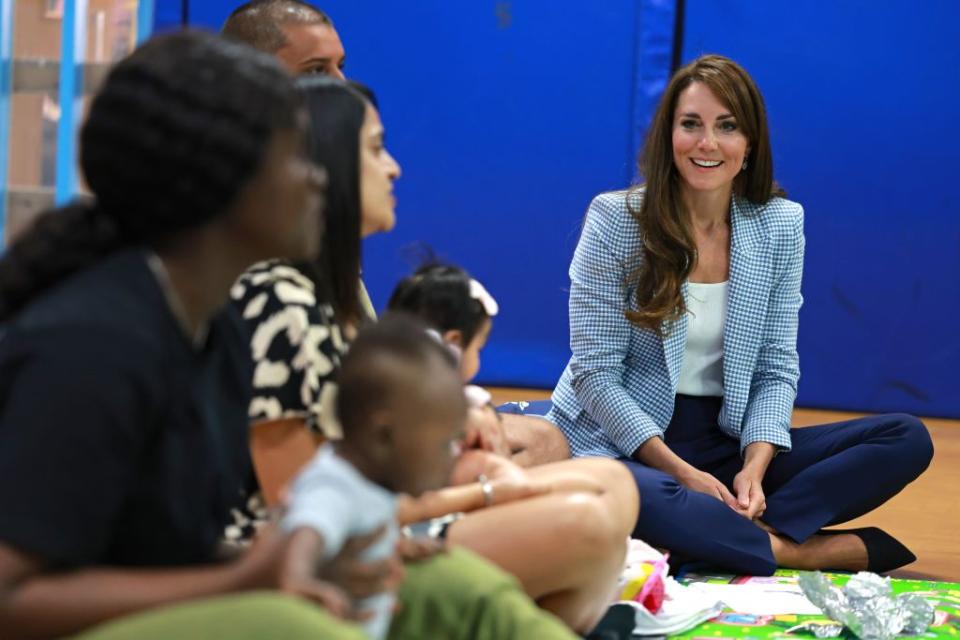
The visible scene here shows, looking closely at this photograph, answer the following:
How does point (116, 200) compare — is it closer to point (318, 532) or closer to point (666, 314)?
Result: point (318, 532)

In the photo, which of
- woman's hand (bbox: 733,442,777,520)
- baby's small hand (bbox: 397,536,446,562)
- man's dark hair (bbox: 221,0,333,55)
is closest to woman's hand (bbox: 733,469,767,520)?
woman's hand (bbox: 733,442,777,520)

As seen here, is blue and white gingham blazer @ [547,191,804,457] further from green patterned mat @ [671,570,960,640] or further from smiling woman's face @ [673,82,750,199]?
green patterned mat @ [671,570,960,640]

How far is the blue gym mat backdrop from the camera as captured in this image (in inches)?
197

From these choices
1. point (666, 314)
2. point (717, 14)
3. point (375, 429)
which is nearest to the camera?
point (375, 429)

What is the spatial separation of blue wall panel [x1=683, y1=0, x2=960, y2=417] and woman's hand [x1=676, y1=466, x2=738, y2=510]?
2.22 m

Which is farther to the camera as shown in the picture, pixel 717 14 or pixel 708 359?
pixel 717 14

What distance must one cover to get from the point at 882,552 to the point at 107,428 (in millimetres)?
2306

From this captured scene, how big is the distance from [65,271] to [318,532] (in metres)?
0.33

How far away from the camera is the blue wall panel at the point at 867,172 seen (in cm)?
498

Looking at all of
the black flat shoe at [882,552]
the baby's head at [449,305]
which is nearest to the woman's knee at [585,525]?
the baby's head at [449,305]

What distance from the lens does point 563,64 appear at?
16.9 feet

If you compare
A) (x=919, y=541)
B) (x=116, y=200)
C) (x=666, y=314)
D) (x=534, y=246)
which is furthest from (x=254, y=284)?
(x=534, y=246)

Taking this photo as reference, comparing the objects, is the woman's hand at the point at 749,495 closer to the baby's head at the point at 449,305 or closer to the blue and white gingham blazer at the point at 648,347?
the blue and white gingham blazer at the point at 648,347

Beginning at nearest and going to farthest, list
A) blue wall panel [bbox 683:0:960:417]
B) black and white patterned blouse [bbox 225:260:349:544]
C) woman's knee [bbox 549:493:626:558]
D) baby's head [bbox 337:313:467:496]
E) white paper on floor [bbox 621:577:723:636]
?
baby's head [bbox 337:313:467:496] < black and white patterned blouse [bbox 225:260:349:544] < woman's knee [bbox 549:493:626:558] < white paper on floor [bbox 621:577:723:636] < blue wall panel [bbox 683:0:960:417]
